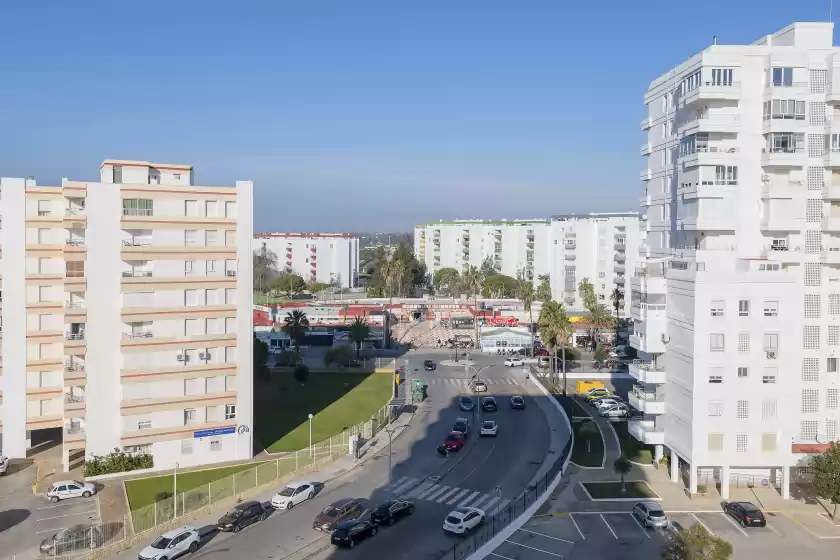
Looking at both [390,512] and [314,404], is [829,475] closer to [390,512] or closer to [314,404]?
[390,512]

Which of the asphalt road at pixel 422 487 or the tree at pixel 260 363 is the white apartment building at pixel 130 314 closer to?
the asphalt road at pixel 422 487


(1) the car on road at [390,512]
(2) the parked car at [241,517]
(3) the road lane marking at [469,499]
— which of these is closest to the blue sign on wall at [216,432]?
(2) the parked car at [241,517]

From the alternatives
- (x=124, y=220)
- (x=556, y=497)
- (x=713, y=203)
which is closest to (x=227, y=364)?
(x=124, y=220)

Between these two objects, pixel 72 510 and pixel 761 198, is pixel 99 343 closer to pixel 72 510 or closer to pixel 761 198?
pixel 72 510

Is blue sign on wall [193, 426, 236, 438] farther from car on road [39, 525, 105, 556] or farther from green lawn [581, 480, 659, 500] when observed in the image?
green lawn [581, 480, 659, 500]

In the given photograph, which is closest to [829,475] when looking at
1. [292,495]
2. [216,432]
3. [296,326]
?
[292,495]
